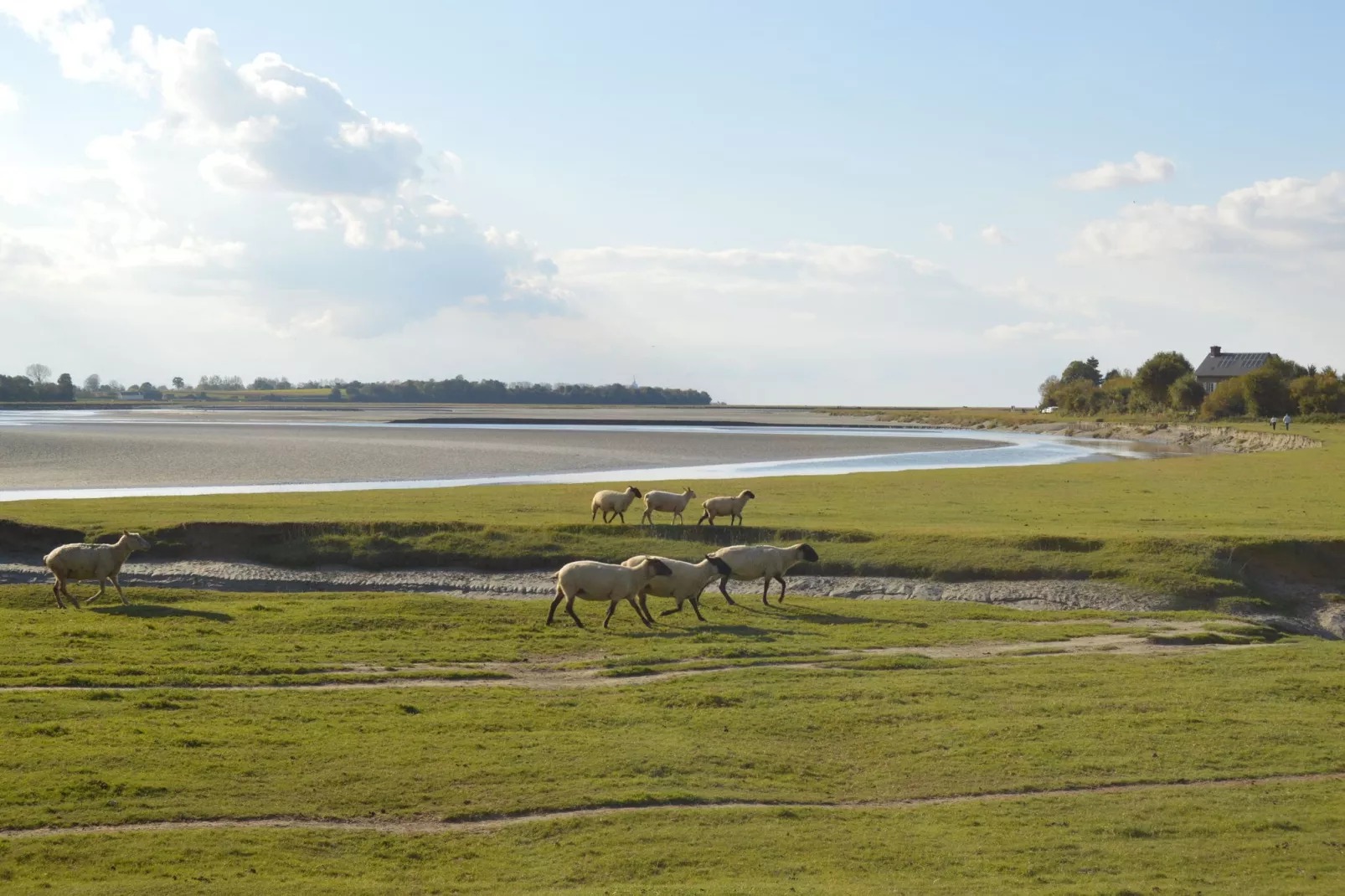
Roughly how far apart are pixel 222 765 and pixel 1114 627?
17.2 metres

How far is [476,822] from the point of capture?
1176 centimetres

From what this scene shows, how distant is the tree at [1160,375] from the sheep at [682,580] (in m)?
127

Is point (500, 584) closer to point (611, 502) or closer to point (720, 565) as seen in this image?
point (611, 502)

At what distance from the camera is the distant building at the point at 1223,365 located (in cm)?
14925

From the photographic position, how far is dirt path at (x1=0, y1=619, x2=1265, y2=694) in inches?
675

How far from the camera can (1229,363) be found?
152 meters

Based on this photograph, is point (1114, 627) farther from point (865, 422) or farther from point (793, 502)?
point (865, 422)

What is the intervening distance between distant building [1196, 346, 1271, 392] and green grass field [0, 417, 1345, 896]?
449 ft

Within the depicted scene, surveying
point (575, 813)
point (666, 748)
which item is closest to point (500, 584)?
point (666, 748)

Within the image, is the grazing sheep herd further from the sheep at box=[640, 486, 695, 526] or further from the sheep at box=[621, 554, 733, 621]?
the sheep at box=[640, 486, 695, 526]

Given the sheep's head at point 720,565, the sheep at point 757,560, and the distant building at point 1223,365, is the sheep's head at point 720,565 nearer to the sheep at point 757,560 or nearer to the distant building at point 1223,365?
the sheep at point 757,560

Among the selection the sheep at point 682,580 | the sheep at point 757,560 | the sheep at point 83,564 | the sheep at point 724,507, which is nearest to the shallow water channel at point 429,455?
the sheep at point 724,507

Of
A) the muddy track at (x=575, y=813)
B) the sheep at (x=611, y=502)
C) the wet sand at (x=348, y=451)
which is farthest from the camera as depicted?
the wet sand at (x=348, y=451)

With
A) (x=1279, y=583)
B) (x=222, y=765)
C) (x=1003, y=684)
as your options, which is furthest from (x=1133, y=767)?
(x=1279, y=583)
